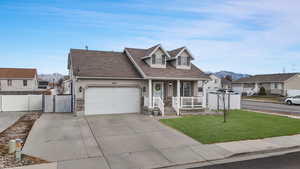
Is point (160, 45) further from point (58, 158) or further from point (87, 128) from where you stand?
point (58, 158)

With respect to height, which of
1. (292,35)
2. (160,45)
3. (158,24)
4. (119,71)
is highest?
(158,24)

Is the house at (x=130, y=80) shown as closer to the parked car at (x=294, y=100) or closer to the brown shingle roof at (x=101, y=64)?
the brown shingle roof at (x=101, y=64)

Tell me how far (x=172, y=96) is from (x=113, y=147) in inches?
409

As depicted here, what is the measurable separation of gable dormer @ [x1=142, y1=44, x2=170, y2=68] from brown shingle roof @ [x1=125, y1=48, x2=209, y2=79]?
1.53ft

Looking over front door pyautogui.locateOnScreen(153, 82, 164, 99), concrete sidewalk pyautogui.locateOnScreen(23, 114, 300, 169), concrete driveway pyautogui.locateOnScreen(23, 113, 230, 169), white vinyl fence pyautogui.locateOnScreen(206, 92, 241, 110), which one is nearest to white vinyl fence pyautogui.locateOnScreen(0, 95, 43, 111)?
concrete driveway pyautogui.locateOnScreen(23, 113, 230, 169)

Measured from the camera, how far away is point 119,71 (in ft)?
51.1

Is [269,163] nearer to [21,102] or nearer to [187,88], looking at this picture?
[187,88]

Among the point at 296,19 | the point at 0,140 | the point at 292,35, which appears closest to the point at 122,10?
the point at 0,140

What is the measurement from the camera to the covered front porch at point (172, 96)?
48.3ft

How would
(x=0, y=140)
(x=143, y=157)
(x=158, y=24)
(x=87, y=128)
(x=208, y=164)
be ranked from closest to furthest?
(x=208, y=164)
(x=143, y=157)
(x=0, y=140)
(x=87, y=128)
(x=158, y=24)

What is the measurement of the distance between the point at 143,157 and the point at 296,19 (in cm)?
1815

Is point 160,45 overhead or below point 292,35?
below

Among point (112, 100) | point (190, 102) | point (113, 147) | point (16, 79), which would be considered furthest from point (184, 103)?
point (16, 79)

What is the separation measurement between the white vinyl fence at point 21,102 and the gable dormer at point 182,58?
12919 mm
